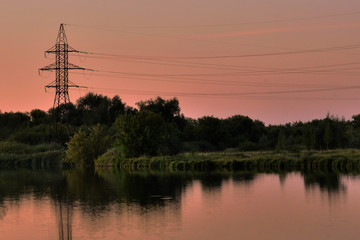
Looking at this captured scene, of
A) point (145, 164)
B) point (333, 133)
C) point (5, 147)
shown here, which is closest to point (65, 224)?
point (145, 164)

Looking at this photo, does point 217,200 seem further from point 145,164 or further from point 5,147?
point 5,147

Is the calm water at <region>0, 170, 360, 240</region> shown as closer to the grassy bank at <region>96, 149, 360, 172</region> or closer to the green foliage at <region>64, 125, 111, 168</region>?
the grassy bank at <region>96, 149, 360, 172</region>

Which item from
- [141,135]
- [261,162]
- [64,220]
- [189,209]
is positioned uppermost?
[141,135]

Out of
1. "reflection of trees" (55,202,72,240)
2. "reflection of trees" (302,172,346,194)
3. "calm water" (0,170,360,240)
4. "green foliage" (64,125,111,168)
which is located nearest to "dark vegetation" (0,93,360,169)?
"green foliage" (64,125,111,168)

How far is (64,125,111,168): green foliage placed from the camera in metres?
87.1

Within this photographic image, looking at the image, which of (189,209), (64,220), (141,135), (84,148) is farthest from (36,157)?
(64,220)

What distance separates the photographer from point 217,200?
38.1 m

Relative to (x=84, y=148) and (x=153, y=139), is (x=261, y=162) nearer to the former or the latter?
(x=153, y=139)

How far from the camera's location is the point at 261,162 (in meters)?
69.2

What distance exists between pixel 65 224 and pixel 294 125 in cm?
10954

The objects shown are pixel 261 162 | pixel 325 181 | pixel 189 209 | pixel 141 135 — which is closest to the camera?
pixel 189 209

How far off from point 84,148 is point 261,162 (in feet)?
98.6

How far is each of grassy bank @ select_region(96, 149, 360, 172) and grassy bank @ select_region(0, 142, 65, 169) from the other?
1512 cm

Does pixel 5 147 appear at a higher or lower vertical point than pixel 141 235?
higher
